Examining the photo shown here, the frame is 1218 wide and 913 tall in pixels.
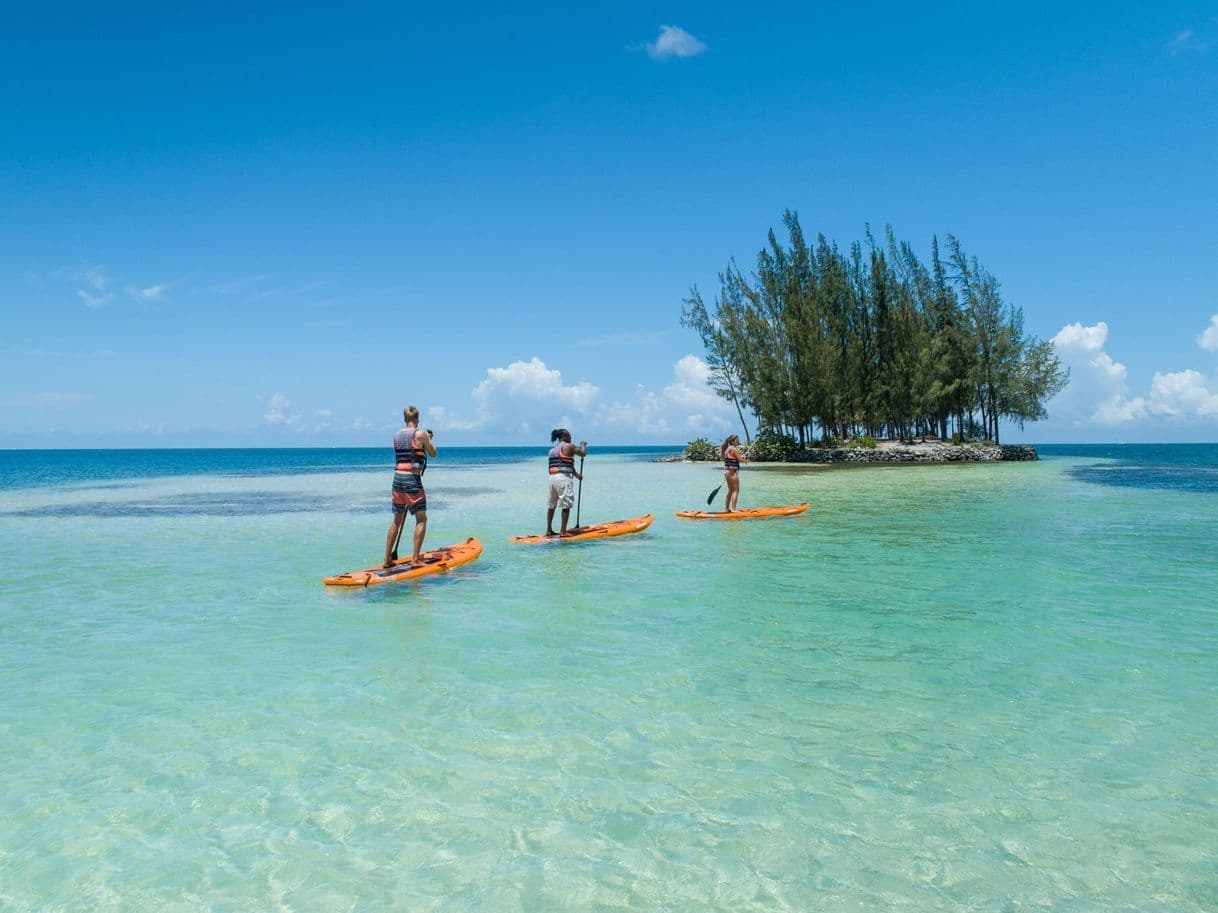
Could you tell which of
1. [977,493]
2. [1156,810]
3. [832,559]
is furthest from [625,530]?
[977,493]

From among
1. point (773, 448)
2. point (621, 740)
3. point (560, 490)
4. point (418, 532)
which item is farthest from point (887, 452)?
point (621, 740)

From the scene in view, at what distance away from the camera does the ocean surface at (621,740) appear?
4027 millimetres

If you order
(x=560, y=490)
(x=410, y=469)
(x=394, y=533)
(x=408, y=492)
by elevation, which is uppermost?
(x=410, y=469)

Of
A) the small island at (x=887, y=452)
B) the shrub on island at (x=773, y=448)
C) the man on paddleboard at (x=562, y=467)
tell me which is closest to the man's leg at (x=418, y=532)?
the man on paddleboard at (x=562, y=467)

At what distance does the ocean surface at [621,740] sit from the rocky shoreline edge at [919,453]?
45.4 meters

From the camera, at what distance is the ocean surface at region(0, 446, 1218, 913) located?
4027 mm

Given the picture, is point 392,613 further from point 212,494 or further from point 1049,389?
point 1049,389

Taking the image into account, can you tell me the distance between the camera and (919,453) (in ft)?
187

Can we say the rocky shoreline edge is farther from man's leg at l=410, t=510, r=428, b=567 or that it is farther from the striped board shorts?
the striped board shorts

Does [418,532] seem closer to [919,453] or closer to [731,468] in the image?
[731,468]

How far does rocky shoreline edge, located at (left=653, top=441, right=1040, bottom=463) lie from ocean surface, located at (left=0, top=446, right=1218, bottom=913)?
45.4 metres

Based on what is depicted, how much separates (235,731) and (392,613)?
417 centimetres

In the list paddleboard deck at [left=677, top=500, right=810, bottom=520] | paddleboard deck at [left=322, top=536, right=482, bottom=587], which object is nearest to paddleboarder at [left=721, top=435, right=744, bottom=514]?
paddleboard deck at [left=677, top=500, right=810, bottom=520]

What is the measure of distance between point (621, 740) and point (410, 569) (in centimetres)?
764
